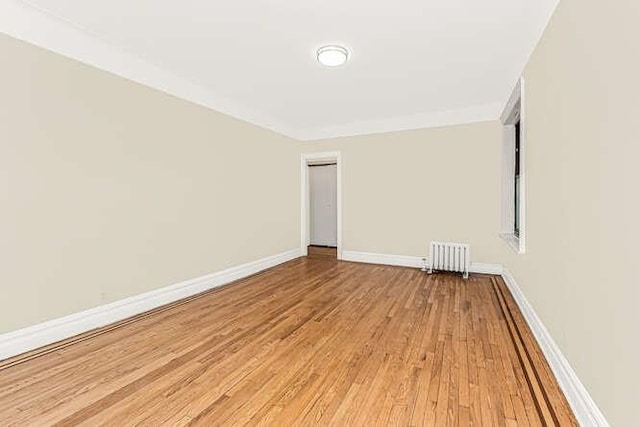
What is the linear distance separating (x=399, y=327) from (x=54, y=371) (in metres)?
2.67

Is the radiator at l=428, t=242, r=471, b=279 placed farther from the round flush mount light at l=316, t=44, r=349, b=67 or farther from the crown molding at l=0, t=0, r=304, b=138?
the crown molding at l=0, t=0, r=304, b=138

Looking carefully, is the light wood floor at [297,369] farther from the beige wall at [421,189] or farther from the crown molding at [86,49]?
the crown molding at [86,49]

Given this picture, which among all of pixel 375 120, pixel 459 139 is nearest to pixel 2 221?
pixel 375 120

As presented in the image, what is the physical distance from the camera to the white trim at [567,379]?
4.79 ft

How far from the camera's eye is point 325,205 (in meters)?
7.06

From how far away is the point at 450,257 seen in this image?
4.63 metres

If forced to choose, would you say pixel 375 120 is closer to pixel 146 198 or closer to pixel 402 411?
pixel 146 198

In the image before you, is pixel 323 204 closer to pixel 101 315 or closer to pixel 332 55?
pixel 332 55

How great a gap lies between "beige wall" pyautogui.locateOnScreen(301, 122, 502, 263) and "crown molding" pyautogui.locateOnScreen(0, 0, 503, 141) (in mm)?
164

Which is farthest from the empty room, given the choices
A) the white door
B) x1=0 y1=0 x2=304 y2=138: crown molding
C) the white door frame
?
the white door

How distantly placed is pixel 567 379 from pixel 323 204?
5.62m

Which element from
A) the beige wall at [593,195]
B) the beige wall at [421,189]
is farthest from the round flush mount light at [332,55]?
the beige wall at [421,189]

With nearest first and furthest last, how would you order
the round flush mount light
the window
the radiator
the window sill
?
the round flush mount light, the window sill, the window, the radiator

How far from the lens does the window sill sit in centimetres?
315
